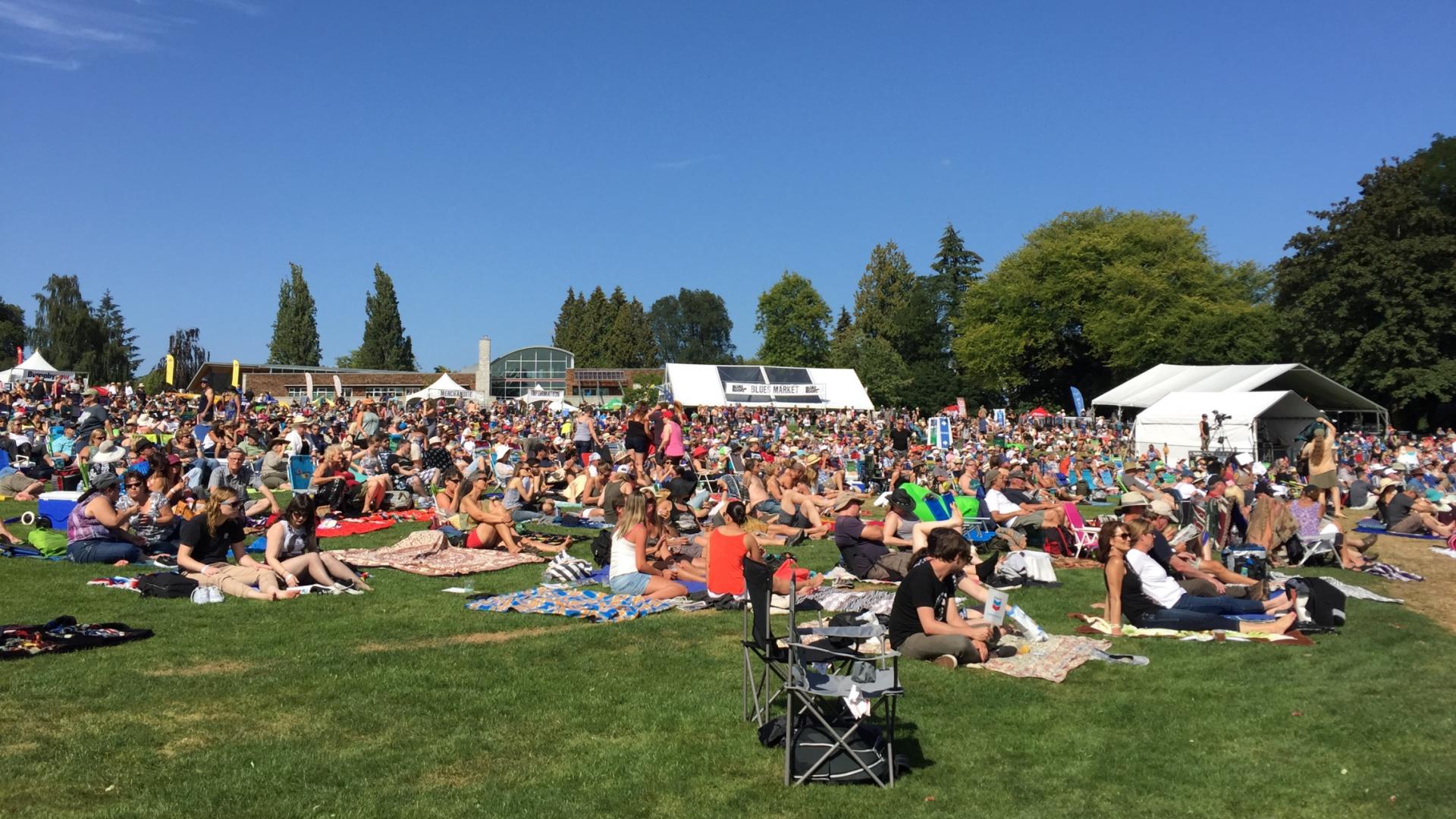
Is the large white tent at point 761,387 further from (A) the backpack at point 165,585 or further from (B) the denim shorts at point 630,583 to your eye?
(A) the backpack at point 165,585

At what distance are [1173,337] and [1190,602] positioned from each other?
47.5 metres

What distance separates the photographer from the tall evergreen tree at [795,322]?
78.9 m

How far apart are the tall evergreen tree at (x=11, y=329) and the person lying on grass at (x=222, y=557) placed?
78.2 m

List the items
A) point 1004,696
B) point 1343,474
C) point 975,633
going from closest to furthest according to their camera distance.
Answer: point 1004,696, point 975,633, point 1343,474

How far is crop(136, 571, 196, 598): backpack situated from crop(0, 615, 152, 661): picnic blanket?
132 centimetres

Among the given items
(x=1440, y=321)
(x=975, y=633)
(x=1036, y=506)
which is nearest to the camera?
(x=975, y=633)

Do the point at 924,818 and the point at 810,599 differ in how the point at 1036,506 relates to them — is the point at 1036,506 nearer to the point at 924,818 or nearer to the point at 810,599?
the point at 810,599

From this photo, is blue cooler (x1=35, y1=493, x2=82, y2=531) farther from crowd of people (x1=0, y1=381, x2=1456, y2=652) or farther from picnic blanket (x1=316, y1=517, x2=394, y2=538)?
picnic blanket (x1=316, y1=517, x2=394, y2=538)

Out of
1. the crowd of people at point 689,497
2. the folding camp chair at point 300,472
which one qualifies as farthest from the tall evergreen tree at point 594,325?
the folding camp chair at point 300,472

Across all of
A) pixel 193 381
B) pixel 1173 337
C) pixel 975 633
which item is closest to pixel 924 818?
pixel 975 633

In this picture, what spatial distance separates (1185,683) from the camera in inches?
248

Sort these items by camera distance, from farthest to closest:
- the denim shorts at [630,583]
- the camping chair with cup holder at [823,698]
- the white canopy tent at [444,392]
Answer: the white canopy tent at [444,392] < the denim shorts at [630,583] < the camping chair with cup holder at [823,698]

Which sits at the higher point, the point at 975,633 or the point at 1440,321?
the point at 1440,321

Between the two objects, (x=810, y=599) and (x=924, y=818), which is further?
(x=810, y=599)
